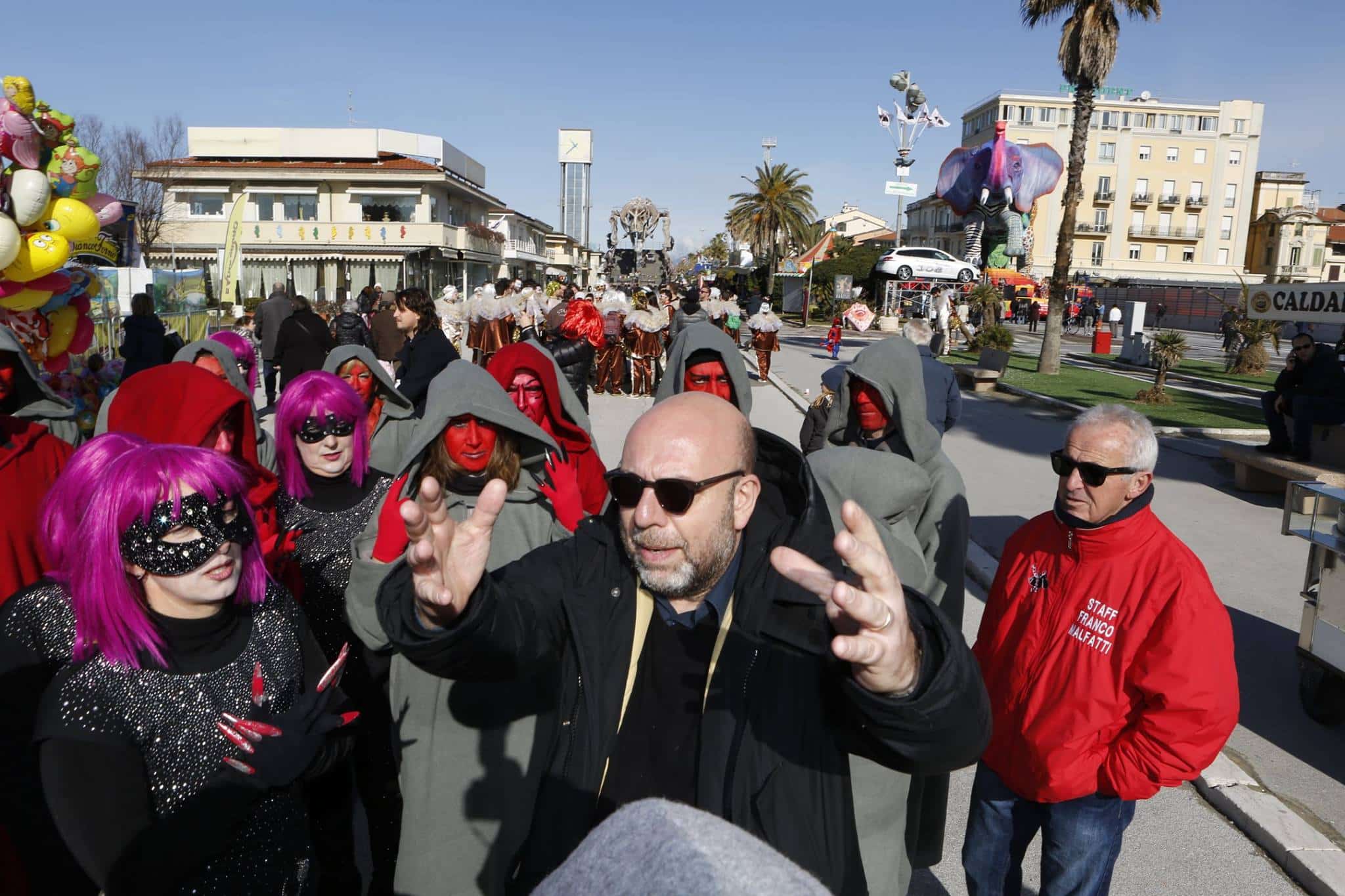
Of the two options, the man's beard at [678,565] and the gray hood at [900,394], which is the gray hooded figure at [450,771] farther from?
the gray hood at [900,394]

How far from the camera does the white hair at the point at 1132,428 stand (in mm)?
2832

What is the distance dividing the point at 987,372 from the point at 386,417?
1660 cm

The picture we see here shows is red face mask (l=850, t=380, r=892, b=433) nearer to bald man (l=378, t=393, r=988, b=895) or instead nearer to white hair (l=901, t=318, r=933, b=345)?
bald man (l=378, t=393, r=988, b=895)

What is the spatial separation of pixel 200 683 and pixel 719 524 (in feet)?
4.44

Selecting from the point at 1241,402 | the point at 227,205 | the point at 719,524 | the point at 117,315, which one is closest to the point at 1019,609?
the point at 719,524

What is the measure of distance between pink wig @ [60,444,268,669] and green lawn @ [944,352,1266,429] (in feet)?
45.3

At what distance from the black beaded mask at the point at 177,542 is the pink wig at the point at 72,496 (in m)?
0.16

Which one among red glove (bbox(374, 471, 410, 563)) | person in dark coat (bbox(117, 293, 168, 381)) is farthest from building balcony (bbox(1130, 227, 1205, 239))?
red glove (bbox(374, 471, 410, 563))

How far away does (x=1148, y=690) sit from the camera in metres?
2.54

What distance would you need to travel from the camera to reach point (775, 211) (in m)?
54.8

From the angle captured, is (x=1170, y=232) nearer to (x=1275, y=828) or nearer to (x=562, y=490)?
(x=1275, y=828)

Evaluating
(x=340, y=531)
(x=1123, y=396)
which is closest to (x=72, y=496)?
(x=340, y=531)

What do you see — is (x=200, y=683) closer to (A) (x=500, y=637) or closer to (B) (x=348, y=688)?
(A) (x=500, y=637)

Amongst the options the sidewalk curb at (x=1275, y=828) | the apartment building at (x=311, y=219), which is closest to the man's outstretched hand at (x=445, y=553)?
the sidewalk curb at (x=1275, y=828)
